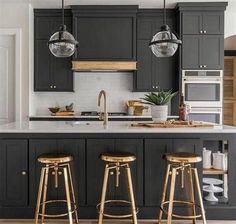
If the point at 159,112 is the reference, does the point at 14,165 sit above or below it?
below

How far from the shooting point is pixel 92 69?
5.26m

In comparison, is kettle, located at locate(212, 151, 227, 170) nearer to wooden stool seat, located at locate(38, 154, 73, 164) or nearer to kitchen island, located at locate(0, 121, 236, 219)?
kitchen island, located at locate(0, 121, 236, 219)

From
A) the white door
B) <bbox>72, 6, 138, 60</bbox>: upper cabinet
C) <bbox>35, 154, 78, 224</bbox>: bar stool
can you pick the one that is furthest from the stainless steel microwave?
the white door

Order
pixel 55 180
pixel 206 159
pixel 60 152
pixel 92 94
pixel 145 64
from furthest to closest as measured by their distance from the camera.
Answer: pixel 92 94
pixel 145 64
pixel 206 159
pixel 60 152
pixel 55 180

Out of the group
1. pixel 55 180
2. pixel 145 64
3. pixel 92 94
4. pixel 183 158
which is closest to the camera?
pixel 183 158

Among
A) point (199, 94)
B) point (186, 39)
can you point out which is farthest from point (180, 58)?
point (199, 94)

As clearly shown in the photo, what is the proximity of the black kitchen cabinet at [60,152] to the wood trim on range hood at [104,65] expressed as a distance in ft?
8.38

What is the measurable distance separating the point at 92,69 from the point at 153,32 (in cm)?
131

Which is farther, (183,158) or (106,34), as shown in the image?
(106,34)

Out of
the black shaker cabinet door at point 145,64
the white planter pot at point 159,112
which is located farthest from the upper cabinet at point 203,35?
the white planter pot at point 159,112

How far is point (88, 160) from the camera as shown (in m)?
2.89

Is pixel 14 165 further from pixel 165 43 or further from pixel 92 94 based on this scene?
pixel 92 94

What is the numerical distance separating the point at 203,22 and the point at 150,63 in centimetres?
115

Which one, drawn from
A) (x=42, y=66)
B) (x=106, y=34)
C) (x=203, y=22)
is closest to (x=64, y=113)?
(x=42, y=66)
